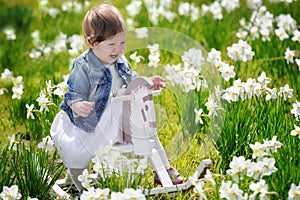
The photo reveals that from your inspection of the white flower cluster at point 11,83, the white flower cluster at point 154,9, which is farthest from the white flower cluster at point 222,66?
the white flower cluster at point 154,9

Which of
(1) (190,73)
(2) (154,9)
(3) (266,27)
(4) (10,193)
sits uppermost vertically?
(2) (154,9)

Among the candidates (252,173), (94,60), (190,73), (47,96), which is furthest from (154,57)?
(252,173)

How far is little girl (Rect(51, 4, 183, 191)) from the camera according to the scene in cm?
314

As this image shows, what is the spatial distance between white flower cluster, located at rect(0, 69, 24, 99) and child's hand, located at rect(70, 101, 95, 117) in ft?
3.53

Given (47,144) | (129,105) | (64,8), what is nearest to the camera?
(129,105)

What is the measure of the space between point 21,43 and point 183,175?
253 cm

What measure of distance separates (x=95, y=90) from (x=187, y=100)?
64 cm

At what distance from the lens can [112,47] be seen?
3154 mm

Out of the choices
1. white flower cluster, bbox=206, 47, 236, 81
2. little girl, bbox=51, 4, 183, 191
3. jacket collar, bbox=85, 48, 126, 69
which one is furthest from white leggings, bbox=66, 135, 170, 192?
white flower cluster, bbox=206, 47, 236, 81

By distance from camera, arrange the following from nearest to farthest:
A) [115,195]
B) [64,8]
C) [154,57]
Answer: [115,195]
[154,57]
[64,8]

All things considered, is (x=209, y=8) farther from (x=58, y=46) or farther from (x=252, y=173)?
(x=252, y=173)

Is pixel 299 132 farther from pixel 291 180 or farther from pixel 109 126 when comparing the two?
pixel 109 126

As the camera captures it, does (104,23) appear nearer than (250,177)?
No

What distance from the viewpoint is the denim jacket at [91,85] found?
3182 mm
